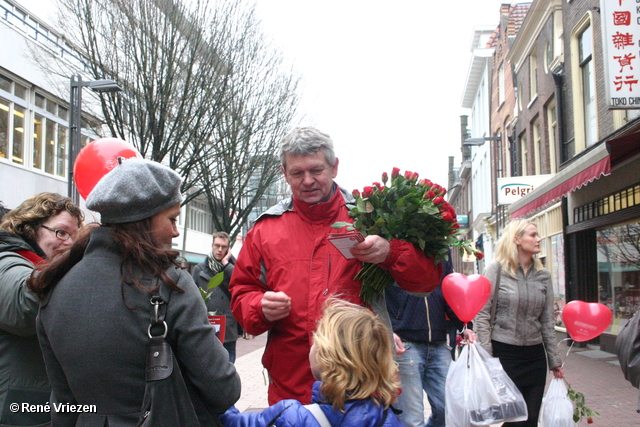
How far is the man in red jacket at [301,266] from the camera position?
2.37m

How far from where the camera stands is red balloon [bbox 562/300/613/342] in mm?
4750

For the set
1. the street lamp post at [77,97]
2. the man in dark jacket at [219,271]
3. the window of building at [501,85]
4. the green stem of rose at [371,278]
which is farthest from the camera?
the window of building at [501,85]

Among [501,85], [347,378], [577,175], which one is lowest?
[347,378]

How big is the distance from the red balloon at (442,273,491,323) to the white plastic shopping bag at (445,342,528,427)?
0.88 ft

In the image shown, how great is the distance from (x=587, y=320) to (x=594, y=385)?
4.68 meters

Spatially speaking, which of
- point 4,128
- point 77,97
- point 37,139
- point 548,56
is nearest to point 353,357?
point 77,97

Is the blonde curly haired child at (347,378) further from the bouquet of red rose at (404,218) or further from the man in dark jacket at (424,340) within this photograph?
the man in dark jacket at (424,340)

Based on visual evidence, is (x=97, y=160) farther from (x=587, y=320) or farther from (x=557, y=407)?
(x=587, y=320)

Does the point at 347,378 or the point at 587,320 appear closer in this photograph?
the point at 347,378

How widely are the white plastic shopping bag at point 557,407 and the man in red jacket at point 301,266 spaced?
2.47 metres

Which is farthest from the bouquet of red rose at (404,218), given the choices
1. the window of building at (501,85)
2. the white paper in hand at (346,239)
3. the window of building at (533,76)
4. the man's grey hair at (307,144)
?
the window of building at (501,85)

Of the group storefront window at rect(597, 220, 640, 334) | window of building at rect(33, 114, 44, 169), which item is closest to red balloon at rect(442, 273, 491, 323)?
storefront window at rect(597, 220, 640, 334)

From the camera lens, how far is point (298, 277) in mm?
2480

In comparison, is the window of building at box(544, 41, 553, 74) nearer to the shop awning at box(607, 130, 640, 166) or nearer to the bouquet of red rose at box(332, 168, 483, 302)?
the shop awning at box(607, 130, 640, 166)
